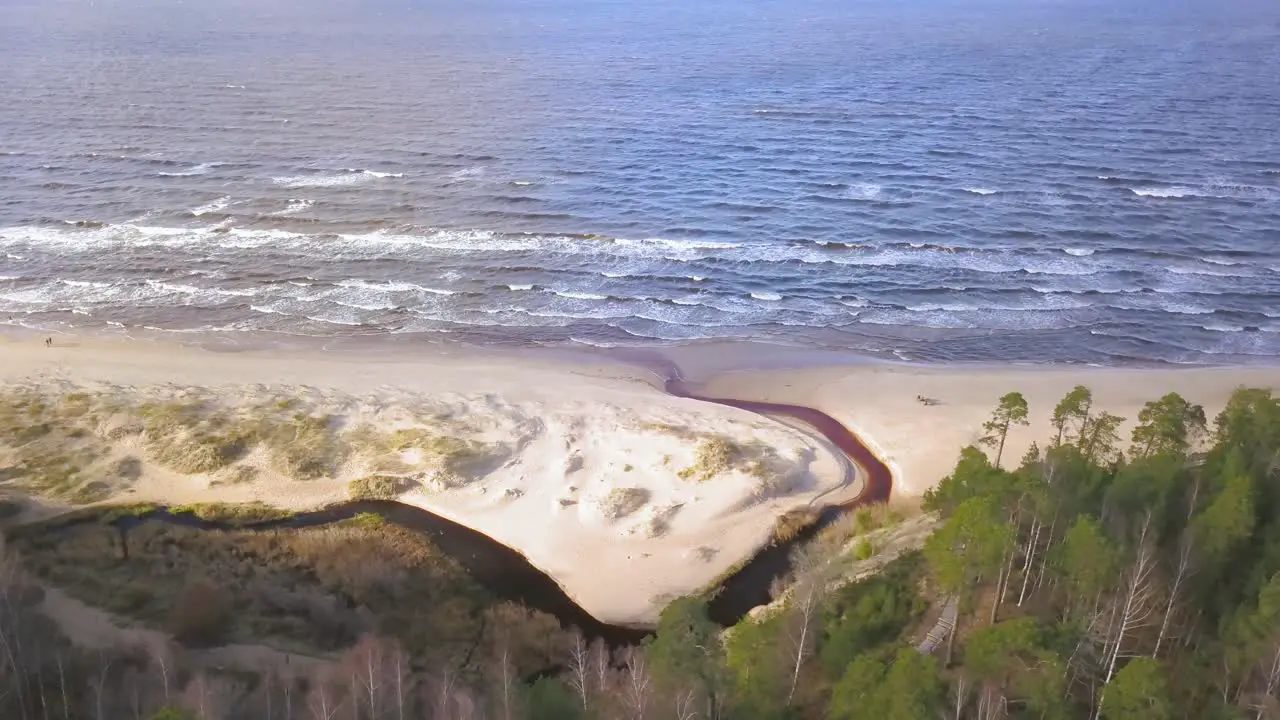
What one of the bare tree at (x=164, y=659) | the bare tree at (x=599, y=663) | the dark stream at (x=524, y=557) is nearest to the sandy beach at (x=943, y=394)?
the dark stream at (x=524, y=557)

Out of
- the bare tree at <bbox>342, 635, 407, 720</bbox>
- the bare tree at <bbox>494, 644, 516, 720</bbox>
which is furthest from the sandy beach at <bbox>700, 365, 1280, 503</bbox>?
the bare tree at <bbox>342, 635, 407, 720</bbox>

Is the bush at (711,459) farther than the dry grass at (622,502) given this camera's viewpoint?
Yes

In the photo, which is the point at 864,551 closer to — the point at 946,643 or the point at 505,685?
the point at 946,643

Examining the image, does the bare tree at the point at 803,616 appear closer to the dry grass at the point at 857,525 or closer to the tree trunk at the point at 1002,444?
the dry grass at the point at 857,525

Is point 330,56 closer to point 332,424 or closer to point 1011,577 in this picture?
point 332,424

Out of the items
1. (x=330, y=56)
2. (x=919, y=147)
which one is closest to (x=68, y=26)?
(x=330, y=56)

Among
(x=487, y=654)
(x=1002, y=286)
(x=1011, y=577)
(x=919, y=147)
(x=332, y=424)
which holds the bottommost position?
(x=487, y=654)
